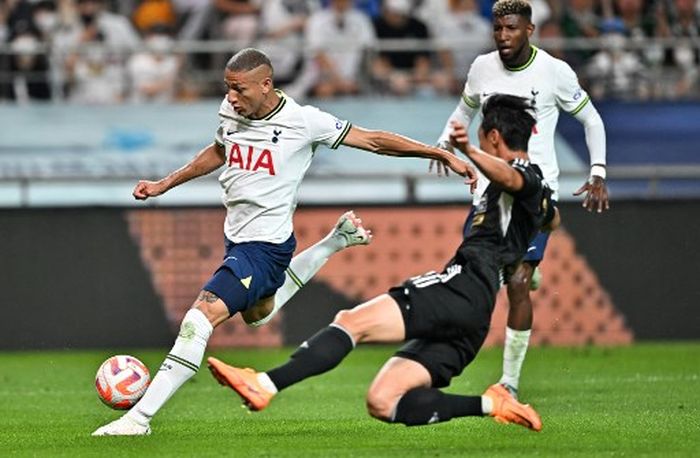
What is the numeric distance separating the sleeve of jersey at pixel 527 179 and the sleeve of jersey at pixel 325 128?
1.62 m

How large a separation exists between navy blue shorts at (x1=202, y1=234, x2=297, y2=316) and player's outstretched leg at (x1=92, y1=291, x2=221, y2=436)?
0.43ft

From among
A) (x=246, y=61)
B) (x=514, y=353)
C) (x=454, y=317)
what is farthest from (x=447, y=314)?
(x=514, y=353)

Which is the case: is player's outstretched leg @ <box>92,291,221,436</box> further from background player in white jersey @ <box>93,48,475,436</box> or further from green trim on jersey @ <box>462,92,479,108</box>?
green trim on jersey @ <box>462,92,479,108</box>

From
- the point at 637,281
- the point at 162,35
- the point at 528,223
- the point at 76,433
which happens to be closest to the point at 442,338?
the point at 528,223

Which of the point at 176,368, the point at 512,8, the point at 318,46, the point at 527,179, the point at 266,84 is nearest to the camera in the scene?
the point at 527,179

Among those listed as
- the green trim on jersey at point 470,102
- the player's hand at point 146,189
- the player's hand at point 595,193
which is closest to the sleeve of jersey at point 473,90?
the green trim on jersey at point 470,102

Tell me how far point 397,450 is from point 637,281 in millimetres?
8541

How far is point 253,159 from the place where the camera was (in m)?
9.95

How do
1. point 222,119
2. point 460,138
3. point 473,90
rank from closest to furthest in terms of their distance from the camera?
point 460,138 < point 222,119 < point 473,90

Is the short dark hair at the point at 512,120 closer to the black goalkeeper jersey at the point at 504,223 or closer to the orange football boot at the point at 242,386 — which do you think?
the black goalkeeper jersey at the point at 504,223

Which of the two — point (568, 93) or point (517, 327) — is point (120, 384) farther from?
point (568, 93)

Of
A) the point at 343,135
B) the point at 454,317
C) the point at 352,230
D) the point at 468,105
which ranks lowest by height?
the point at 352,230

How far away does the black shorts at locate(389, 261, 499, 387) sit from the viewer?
8.41 m

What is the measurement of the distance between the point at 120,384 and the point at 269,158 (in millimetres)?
1615
